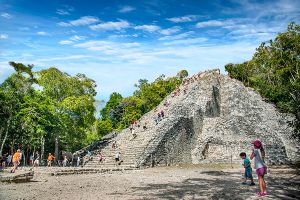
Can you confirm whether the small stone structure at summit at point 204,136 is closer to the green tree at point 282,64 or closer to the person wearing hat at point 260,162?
the green tree at point 282,64

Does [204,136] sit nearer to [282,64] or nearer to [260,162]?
[282,64]

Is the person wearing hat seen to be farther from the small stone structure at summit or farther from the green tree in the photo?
the green tree

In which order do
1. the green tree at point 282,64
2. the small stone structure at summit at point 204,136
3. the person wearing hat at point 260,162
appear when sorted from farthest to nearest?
the green tree at point 282,64 < the small stone structure at summit at point 204,136 < the person wearing hat at point 260,162

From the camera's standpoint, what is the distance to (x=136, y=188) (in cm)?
1208

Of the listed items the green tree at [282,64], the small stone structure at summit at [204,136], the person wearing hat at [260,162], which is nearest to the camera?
the person wearing hat at [260,162]

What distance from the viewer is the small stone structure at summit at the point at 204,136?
78.6 ft

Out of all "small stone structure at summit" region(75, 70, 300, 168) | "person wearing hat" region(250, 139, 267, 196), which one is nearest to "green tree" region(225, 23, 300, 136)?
"small stone structure at summit" region(75, 70, 300, 168)

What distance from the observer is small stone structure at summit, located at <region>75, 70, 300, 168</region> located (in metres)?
24.0

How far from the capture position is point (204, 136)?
2919 centimetres

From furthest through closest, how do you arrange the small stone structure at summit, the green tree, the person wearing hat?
1. the green tree
2. the small stone structure at summit
3. the person wearing hat

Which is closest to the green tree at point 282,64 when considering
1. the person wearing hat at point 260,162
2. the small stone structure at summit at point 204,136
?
the small stone structure at summit at point 204,136

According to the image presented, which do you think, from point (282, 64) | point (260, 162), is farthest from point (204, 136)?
point (260, 162)

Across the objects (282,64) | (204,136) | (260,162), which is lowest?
(260,162)

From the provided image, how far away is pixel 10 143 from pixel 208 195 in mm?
28383
